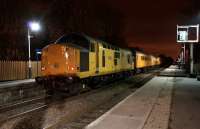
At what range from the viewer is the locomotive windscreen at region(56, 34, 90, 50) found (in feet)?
61.8

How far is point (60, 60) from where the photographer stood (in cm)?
1730

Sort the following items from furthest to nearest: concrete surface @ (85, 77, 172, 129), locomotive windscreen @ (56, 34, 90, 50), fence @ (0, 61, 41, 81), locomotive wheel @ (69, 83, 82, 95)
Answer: fence @ (0, 61, 41, 81), locomotive windscreen @ (56, 34, 90, 50), locomotive wheel @ (69, 83, 82, 95), concrete surface @ (85, 77, 172, 129)

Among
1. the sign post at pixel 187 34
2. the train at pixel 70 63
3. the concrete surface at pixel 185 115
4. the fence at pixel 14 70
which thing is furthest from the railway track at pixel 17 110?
the sign post at pixel 187 34

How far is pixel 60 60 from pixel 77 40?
93.5 inches

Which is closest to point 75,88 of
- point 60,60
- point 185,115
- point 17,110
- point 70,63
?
point 70,63

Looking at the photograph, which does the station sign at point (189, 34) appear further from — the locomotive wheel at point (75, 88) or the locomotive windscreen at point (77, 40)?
the locomotive wheel at point (75, 88)

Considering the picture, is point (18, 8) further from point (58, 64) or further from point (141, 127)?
point (141, 127)

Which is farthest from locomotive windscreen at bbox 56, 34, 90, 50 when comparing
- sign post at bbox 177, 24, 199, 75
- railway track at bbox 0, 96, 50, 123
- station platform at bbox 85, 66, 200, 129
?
sign post at bbox 177, 24, 199, 75

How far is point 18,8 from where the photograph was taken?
3388 cm

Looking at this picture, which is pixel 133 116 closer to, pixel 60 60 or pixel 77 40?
pixel 60 60

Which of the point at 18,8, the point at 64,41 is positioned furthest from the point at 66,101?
the point at 18,8

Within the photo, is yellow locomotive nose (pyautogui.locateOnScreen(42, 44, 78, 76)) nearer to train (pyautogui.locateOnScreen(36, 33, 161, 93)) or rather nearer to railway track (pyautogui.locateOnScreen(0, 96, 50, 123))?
train (pyautogui.locateOnScreen(36, 33, 161, 93))

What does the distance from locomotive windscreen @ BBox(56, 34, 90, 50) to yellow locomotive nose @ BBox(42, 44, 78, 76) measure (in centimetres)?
154

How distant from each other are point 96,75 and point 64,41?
10.9 ft
